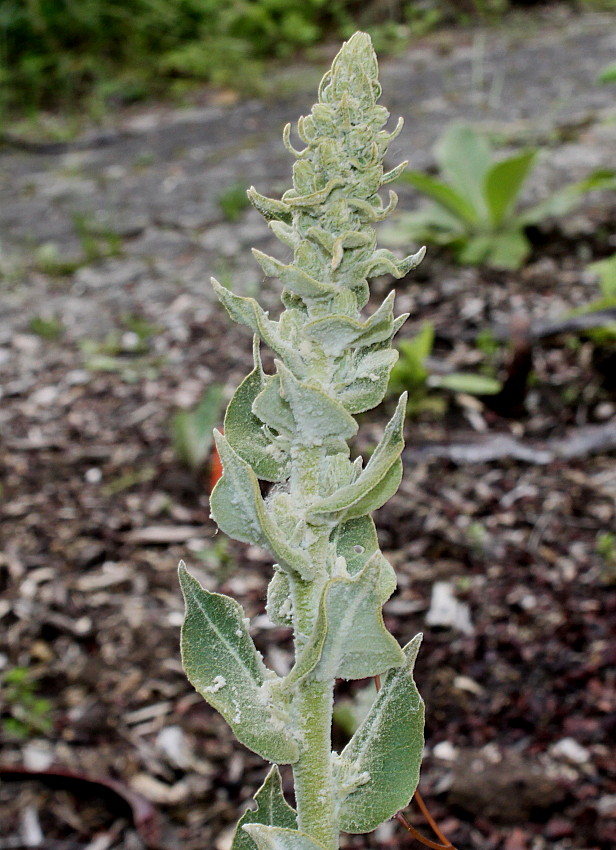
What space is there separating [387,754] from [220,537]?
2.57m

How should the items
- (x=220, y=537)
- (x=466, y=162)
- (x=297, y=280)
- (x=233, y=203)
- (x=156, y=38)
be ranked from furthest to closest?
(x=156, y=38) < (x=233, y=203) < (x=466, y=162) < (x=220, y=537) < (x=297, y=280)

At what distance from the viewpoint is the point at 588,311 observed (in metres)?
4.00

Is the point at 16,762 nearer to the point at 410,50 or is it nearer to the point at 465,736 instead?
the point at 465,736

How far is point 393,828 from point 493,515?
4.38 feet

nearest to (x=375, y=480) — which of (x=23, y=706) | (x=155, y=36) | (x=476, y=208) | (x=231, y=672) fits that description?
(x=231, y=672)

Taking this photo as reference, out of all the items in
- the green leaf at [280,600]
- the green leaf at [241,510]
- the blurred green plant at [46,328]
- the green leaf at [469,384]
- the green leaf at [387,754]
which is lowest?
the blurred green plant at [46,328]

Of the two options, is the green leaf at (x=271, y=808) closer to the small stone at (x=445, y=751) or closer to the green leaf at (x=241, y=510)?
the green leaf at (x=241, y=510)

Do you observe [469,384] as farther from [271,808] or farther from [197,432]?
[271,808]

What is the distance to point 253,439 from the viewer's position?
943 mm

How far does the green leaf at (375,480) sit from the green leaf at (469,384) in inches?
114

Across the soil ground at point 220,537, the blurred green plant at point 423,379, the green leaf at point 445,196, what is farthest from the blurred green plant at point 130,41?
the blurred green plant at point 423,379

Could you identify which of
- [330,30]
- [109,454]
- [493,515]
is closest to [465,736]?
[493,515]

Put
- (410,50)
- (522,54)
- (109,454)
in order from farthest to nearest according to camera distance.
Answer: (410,50)
(522,54)
(109,454)

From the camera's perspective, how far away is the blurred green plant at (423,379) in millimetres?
3766
